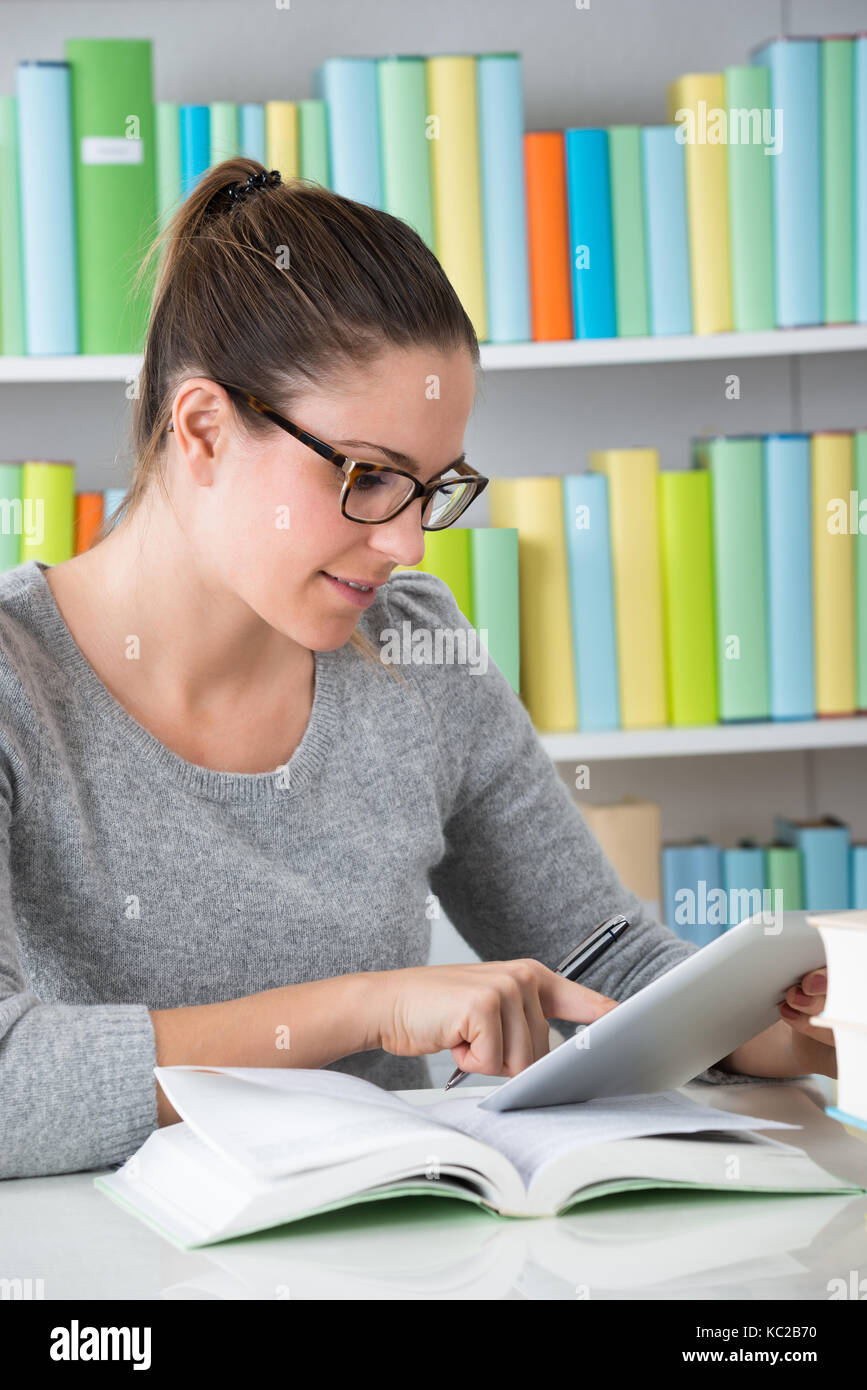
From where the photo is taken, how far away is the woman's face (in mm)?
931

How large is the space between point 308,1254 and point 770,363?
1.56 meters

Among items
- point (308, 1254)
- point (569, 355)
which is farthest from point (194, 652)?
point (569, 355)

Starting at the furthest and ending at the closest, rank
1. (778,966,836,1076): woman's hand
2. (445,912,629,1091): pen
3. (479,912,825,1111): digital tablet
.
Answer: (445,912,629,1091): pen < (778,966,836,1076): woman's hand < (479,912,825,1111): digital tablet

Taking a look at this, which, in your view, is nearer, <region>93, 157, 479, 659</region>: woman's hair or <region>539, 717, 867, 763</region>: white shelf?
<region>93, 157, 479, 659</region>: woman's hair

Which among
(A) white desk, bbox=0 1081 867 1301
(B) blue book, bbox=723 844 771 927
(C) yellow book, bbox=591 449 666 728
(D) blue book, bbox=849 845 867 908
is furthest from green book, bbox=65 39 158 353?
(A) white desk, bbox=0 1081 867 1301

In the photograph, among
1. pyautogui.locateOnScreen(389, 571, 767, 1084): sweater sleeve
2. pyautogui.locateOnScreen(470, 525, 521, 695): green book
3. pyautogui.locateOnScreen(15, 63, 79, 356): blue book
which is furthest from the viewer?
pyautogui.locateOnScreen(470, 525, 521, 695): green book

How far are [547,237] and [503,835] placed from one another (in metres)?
0.83

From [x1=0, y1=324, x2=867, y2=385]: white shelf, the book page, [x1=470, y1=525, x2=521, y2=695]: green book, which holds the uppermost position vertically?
[x1=0, y1=324, x2=867, y2=385]: white shelf

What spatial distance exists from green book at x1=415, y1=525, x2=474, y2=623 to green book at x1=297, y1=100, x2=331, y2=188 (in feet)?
1.40

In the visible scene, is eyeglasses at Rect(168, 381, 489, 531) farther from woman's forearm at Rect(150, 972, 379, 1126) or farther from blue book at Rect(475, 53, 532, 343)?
blue book at Rect(475, 53, 532, 343)

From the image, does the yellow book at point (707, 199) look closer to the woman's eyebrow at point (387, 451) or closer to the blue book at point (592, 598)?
→ the blue book at point (592, 598)

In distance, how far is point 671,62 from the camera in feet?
6.09

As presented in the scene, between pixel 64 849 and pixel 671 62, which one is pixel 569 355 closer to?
pixel 671 62

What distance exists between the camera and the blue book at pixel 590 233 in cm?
162
